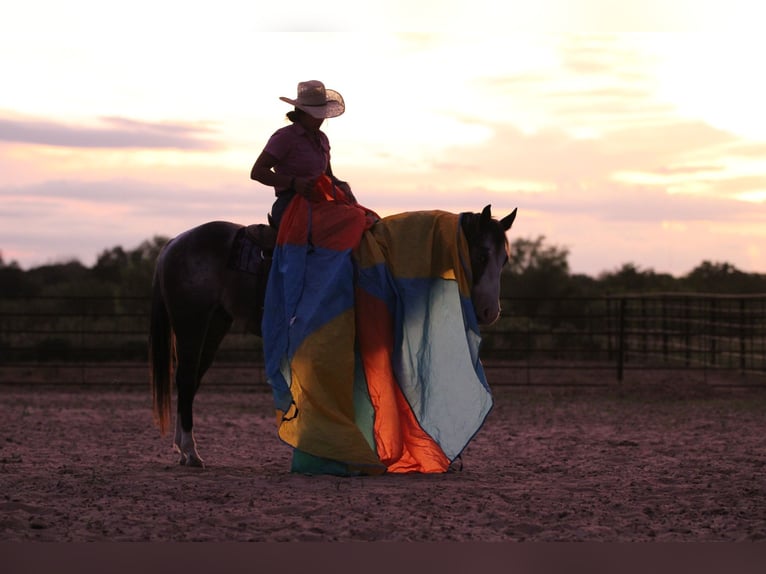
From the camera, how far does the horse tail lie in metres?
7.09

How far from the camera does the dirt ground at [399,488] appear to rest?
4.54m

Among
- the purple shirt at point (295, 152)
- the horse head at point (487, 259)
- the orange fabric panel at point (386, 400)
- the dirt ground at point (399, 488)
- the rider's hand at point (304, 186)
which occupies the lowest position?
the dirt ground at point (399, 488)

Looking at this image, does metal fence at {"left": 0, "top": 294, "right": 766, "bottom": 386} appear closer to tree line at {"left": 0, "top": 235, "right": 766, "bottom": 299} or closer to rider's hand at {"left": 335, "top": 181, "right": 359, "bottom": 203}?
tree line at {"left": 0, "top": 235, "right": 766, "bottom": 299}

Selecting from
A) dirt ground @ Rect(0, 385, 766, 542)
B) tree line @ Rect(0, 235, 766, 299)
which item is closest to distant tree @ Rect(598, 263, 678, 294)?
tree line @ Rect(0, 235, 766, 299)

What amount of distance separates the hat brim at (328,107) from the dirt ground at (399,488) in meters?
2.11

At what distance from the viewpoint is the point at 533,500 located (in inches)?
209

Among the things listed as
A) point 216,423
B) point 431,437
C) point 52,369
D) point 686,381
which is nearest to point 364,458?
point 431,437

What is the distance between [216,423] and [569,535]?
613 centimetres

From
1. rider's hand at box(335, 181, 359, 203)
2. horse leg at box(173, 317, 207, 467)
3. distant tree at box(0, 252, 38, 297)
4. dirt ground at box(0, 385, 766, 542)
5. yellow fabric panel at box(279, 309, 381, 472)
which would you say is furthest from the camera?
distant tree at box(0, 252, 38, 297)

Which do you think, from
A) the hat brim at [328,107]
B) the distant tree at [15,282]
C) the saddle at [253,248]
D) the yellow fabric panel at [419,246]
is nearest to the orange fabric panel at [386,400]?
the yellow fabric panel at [419,246]

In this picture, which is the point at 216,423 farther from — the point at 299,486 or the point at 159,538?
the point at 159,538

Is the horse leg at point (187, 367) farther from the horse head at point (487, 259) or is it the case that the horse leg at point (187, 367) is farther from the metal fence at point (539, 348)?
the metal fence at point (539, 348)

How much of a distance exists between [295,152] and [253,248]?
2.36ft

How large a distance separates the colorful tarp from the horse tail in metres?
1.15
